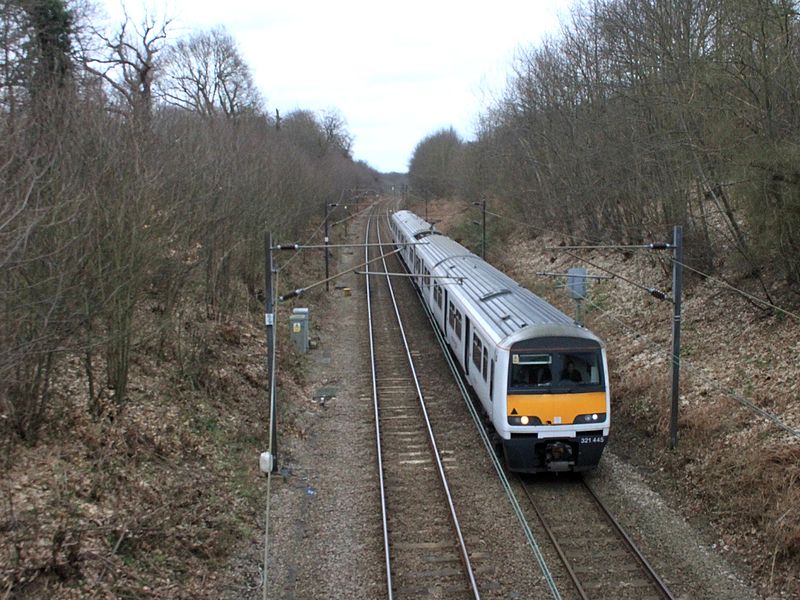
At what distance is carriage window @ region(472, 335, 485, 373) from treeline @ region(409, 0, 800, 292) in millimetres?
5958

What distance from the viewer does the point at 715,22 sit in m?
16.7

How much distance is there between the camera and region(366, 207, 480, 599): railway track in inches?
353

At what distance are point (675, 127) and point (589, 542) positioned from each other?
12904 millimetres

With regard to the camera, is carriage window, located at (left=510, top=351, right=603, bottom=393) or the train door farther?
the train door

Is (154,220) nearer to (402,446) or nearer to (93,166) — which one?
(93,166)

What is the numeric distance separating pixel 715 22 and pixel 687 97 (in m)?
1.83

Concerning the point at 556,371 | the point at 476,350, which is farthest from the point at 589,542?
the point at 476,350

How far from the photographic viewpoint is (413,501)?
1120 centimetres

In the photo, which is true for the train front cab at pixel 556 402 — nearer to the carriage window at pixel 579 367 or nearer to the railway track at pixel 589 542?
the carriage window at pixel 579 367

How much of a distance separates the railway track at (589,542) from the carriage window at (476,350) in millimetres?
2556

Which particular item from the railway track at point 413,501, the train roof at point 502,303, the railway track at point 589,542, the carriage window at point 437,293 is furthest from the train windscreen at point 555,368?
the carriage window at point 437,293

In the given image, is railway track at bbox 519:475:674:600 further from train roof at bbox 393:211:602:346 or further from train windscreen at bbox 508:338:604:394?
train roof at bbox 393:211:602:346

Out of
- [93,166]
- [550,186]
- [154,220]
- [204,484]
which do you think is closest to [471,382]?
[204,484]

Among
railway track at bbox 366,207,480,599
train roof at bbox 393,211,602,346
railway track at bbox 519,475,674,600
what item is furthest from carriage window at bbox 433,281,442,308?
railway track at bbox 519,475,674,600
